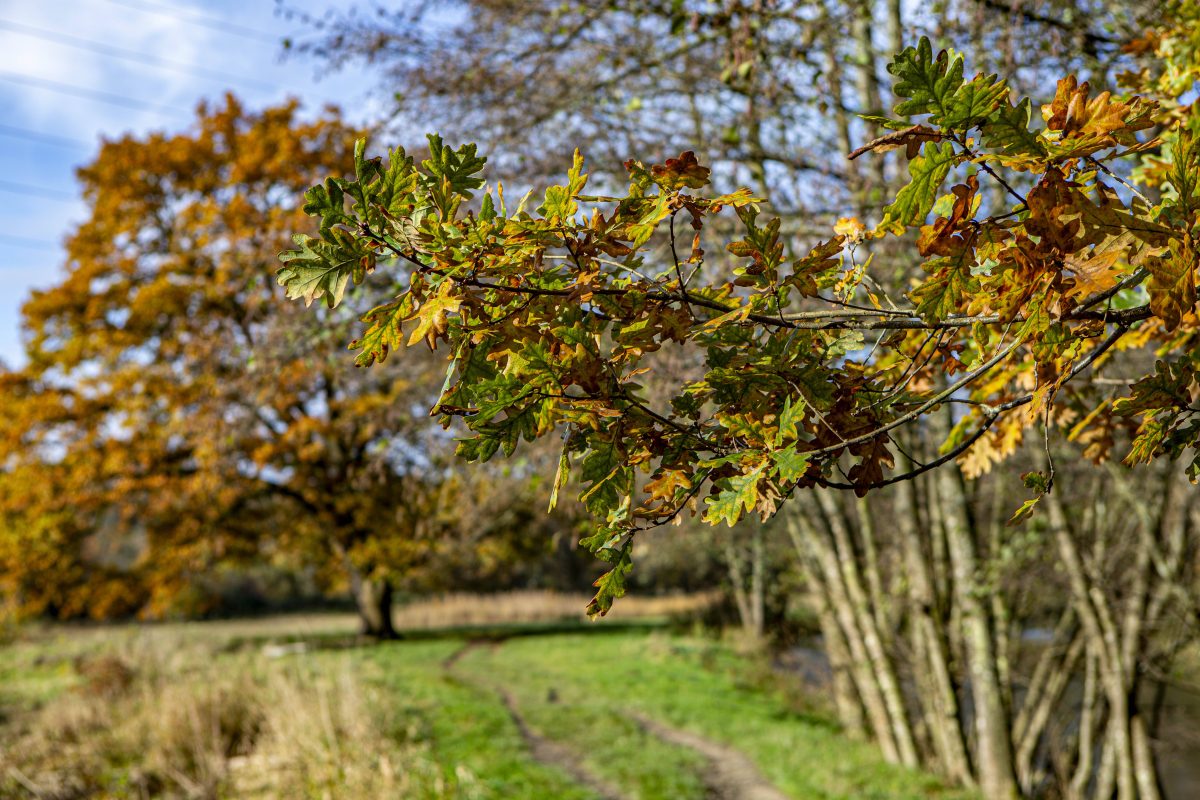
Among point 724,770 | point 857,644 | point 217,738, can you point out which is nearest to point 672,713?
point 724,770

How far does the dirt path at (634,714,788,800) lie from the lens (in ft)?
25.3

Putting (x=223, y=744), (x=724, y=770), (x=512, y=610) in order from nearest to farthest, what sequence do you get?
(x=223, y=744)
(x=724, y=770)
(x=512, y=610)

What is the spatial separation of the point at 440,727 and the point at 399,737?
2.83 feet

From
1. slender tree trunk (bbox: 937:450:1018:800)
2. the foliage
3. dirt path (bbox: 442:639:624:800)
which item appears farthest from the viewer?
dirt path (bbox: 442:639:624:800)

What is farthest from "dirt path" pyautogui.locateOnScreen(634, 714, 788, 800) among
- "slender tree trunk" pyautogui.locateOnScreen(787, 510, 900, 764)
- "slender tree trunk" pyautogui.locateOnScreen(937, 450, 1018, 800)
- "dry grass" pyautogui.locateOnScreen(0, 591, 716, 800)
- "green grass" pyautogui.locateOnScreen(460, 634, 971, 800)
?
"dry grass" pyautogui.locateOnScreen(0, 591, 716, 800)

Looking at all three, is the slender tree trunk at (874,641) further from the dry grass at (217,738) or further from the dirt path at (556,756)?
the dry grass at (217,738)

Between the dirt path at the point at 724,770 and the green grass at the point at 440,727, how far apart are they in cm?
14

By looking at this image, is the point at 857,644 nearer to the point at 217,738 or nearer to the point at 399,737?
the point at 399,737

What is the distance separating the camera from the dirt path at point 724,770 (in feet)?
25.3

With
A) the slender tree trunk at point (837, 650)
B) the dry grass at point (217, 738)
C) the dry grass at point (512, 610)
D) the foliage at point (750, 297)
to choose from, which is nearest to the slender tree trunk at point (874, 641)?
the slender tree trunk at point (837, 650)

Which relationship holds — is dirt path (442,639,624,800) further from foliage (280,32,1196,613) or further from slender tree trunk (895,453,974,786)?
foliage (280,32,1196,613)

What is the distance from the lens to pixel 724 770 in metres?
8.49

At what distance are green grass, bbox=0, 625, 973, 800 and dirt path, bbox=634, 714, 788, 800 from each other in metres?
0.14

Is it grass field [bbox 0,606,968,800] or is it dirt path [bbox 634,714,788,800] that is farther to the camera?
dirt path [bbox 634,714,788,800]
